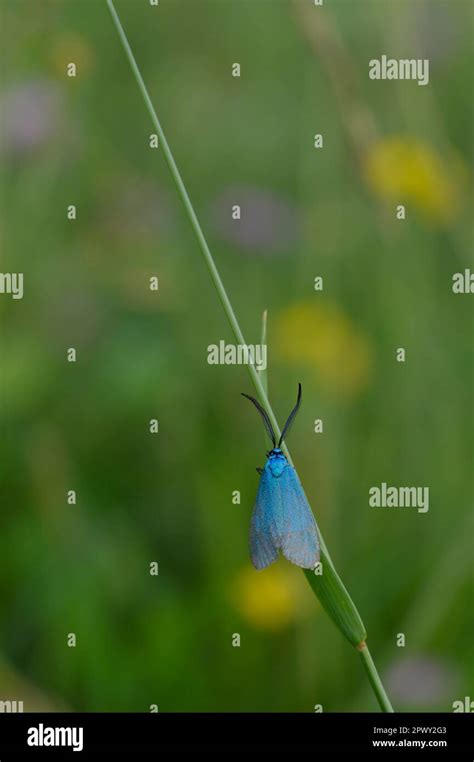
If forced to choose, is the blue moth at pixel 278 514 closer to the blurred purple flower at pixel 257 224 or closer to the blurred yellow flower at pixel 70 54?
the blurred purple flower at pixel 257 224

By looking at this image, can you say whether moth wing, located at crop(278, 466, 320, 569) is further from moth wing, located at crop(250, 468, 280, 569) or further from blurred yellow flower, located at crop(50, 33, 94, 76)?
blurred yellow flower, located at crop(50, 33, 94, 76)

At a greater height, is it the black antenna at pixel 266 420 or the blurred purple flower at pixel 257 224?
the blurred purple flower at pixel 257 224

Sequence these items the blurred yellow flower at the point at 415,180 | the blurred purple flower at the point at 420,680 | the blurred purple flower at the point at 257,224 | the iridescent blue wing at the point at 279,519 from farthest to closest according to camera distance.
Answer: the blurred purple flower at the point at 257,224
the blurred yellow flower at the point at 415,180
the blurred purple flower at the point at 420,680
the iridescent blue wing at the point at 279,519

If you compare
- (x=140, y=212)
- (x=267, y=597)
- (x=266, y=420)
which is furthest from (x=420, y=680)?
(x=140, y=212)

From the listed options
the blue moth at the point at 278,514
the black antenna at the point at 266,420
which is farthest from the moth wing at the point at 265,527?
the black antenna at the point at 266,420

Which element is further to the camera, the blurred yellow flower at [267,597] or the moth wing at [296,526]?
the blurred yellow flower at [267,597]

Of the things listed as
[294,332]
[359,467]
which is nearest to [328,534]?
[359,467]

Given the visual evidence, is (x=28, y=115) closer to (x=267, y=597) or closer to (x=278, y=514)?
(x=267, y=597)

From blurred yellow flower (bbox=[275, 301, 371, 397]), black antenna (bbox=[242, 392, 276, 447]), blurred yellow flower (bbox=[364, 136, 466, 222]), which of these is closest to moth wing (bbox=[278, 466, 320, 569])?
black antenna (bbox=[242, 392, 276, 447])
